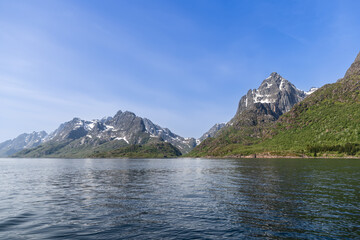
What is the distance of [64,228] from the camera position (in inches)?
929

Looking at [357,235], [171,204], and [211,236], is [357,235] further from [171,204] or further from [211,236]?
[171,204]

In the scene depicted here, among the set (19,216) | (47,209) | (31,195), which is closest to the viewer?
(19,216)

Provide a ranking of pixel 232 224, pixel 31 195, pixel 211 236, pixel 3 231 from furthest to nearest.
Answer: pixel 31 195
pixel 232 224
pixel 3 231
pixel 211 236

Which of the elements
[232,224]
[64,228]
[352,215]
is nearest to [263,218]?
[232,224]

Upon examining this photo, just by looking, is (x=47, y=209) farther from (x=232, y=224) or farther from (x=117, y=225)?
(x=232, y=224)

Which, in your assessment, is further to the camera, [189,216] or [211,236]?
[189,216]

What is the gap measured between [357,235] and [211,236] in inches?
572

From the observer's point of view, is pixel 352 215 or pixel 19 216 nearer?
pixel 352 215

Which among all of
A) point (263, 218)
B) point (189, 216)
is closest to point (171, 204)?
point (189, 216)

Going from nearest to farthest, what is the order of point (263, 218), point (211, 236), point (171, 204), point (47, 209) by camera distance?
point (211, 236) → point (263, 218) → point (47, 209) → point (171, 204)

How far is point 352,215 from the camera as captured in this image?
88.4 feet

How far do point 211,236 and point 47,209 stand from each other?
2675cm

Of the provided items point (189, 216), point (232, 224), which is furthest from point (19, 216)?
point (232, 224)

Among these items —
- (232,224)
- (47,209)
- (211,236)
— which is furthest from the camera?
(47,209)
